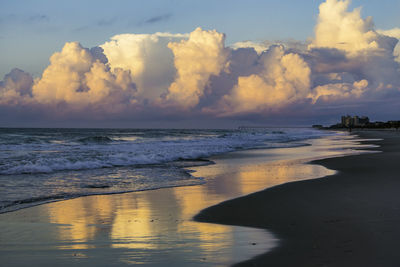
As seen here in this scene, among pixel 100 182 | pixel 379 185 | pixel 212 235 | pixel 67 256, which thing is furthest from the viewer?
pixel 100 182

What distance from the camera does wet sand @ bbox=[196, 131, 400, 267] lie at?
505 cm

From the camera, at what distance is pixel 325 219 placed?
7.17m

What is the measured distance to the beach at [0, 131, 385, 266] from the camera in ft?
16.9

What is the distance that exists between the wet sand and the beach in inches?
1.7

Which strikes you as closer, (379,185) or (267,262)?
(267,262)

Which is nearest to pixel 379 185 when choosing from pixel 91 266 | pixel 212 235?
pixel 212 235

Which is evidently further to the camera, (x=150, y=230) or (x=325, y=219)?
(x=325, y=219)

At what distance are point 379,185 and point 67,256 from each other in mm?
9044

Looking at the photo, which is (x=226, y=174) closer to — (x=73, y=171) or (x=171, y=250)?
(x=73, y=171)

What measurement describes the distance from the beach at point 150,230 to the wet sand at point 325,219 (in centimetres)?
4

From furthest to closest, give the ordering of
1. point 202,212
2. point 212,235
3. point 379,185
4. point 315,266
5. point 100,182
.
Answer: point 100,182
point 379,185
point 202,212
point 212,235
point 315,266

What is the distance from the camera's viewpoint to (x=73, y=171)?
16.9m

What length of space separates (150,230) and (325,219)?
3.16 metres

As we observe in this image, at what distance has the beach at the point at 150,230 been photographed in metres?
5.14
